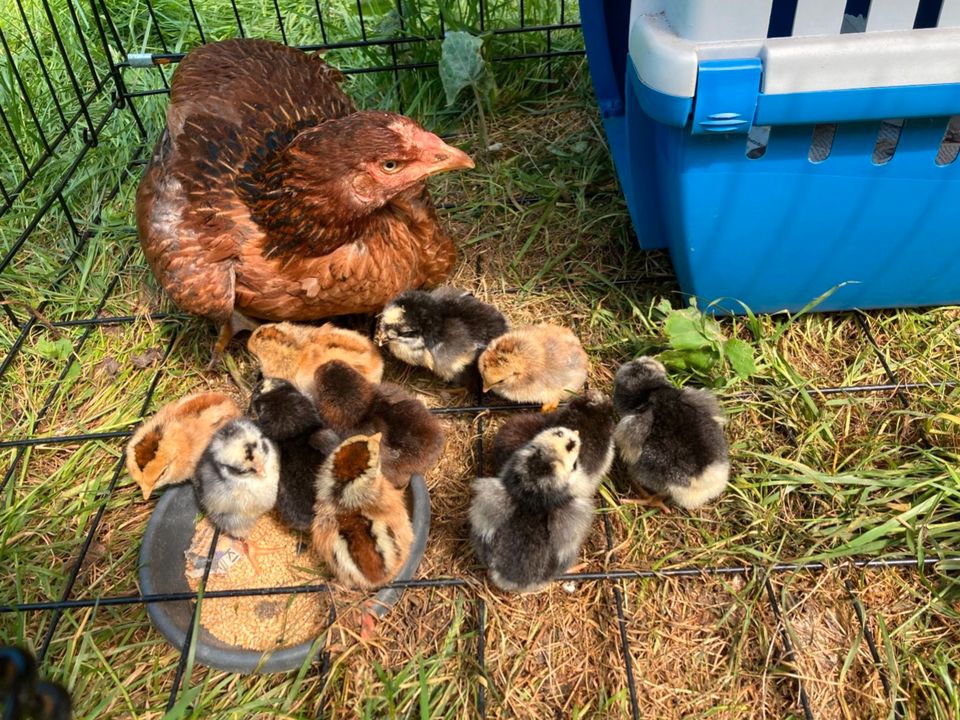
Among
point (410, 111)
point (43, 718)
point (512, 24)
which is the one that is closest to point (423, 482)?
point (43, 718)

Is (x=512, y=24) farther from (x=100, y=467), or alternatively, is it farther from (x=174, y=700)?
(x=174, y=700)

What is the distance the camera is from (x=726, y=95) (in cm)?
157

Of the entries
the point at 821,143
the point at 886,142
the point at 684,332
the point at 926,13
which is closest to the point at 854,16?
the point at 926,13

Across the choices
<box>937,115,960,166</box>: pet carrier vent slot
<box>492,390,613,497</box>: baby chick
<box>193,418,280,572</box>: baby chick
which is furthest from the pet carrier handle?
<box>193,418,280,572</box>: baby chick

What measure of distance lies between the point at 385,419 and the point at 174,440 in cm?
53

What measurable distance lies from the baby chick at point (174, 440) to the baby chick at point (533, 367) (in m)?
0.72

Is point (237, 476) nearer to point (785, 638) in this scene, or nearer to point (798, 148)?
point (785, 638)

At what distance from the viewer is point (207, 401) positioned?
76.7 inches

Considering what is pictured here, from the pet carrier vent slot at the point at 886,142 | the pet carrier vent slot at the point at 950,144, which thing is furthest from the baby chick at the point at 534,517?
the pet carrier vent slot at the point at 950,144

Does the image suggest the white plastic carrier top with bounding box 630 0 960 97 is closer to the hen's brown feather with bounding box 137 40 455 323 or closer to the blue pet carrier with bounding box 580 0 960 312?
the blue pet carrier with bounding box 580 0 960 312

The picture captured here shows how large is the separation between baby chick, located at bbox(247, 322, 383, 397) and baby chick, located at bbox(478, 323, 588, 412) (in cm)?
38

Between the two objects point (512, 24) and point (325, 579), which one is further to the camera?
point (512, 24)

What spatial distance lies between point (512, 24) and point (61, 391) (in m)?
2.37

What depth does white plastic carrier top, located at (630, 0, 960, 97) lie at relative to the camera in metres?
1.52
